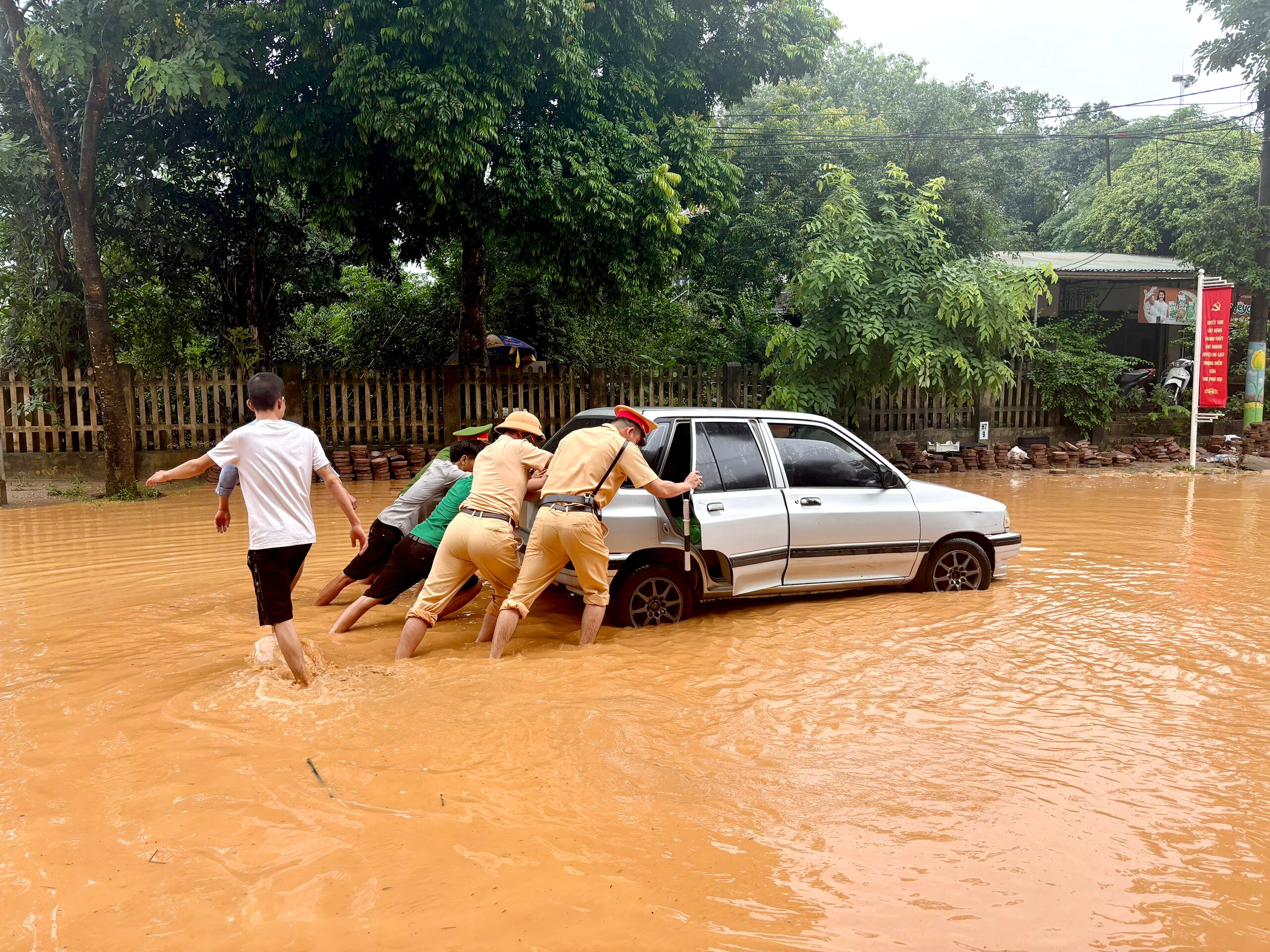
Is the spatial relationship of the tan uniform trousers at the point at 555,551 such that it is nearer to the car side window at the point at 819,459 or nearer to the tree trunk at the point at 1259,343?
the car side window at the point at 819,459

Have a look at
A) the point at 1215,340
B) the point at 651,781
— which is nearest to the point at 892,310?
the point at 1215,340

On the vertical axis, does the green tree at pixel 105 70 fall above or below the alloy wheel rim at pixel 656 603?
above

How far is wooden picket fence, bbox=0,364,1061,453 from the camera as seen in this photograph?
46.9 ft

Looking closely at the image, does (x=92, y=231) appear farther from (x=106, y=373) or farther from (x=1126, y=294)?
(x=1126, y=294)

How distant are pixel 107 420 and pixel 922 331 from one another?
11950 mm

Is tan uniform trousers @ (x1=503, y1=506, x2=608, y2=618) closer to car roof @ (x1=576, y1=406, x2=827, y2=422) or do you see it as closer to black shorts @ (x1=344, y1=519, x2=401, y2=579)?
car roof @ (x1=576, y1=406, x2=827, y2=422)

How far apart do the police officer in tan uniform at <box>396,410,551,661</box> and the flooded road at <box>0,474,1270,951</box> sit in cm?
35

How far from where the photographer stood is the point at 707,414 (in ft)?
22.3

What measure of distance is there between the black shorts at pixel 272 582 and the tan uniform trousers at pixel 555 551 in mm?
1329

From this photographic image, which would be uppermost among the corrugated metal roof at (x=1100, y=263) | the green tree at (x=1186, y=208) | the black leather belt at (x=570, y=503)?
the green tree at (x=1186, y=208)

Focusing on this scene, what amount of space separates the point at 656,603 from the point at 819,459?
1.72 meters

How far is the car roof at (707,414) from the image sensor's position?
6680mm

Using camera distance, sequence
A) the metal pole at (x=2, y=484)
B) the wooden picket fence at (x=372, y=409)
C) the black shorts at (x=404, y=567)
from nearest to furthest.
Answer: the black shorts at (x=404, y=567) → the metal pole at (x=2, y=484) → the wooden picket fence at (x=372, y=409)

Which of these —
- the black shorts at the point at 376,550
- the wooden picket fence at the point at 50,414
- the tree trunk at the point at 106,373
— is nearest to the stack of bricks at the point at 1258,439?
the black shorts at the point at 376,550
